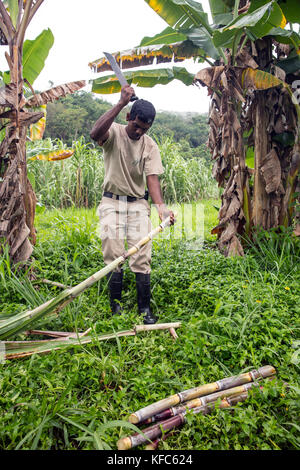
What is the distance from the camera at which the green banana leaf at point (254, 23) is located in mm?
3109

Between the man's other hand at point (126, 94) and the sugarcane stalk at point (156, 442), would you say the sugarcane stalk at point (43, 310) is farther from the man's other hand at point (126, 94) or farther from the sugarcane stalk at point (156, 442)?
the man's other hand at point (126, 94)

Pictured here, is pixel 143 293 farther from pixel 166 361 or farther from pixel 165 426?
pixel 165 426

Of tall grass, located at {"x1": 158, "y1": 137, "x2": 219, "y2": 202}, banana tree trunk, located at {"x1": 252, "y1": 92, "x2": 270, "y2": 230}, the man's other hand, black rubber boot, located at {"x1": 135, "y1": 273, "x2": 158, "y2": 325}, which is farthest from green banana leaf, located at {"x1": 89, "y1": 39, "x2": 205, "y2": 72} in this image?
A: tall grass, located at {"x1": 158, "y1": 137, "x2": 219, "y2": 202}

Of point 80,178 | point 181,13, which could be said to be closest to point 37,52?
point 181,13

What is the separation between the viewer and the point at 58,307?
2.31m

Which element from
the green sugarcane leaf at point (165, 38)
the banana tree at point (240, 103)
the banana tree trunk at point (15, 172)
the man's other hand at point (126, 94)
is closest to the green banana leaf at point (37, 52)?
the banana tree at point (240, 103)

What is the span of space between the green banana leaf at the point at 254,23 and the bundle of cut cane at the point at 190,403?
2992mm

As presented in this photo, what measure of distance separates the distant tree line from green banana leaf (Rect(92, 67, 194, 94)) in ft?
42.2

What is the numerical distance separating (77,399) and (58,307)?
60 centimetres

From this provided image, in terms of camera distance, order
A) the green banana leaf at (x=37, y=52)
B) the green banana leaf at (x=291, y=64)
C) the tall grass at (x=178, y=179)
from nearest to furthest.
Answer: the green banana leaf at (x=291, y=64)
the green banana leaf at (x=37, y=52)
the tall grass at (x=178, y=179)

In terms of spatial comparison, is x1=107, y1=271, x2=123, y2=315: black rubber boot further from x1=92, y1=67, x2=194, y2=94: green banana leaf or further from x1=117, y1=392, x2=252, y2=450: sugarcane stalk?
x1=92, y1=67, x2=194, y2=94: green banana leaf

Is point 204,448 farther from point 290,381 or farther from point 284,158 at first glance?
point 284,158

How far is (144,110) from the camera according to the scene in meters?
2.80

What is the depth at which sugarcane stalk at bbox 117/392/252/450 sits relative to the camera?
5.54 ft
